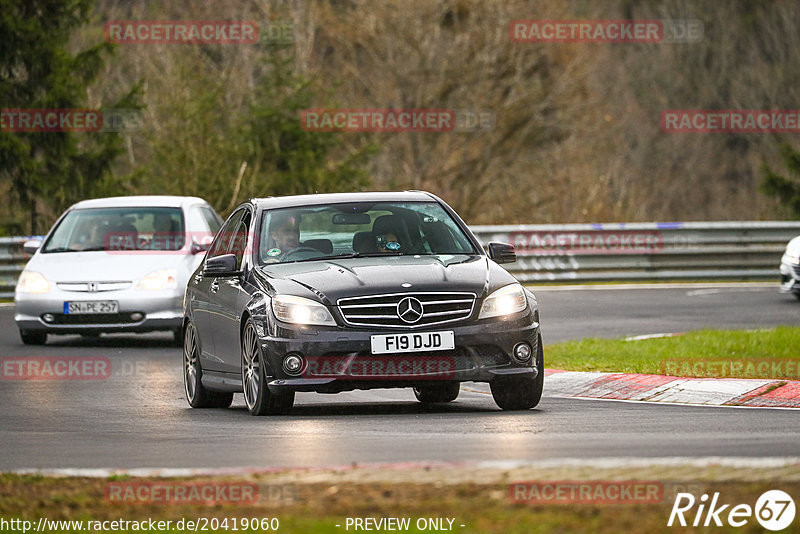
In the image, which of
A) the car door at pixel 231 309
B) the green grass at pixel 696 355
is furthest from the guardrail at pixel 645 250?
the car door at pixel 231 309

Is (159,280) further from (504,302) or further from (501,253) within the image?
(504,302)

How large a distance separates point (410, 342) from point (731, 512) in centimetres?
495

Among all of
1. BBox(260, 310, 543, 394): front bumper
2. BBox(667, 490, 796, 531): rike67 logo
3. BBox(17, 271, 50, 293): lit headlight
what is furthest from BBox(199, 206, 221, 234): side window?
BBox(667, 490, 796, 531): rike67 logo

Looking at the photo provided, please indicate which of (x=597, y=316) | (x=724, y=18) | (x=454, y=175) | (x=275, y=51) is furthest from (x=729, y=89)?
(x=597, y=316)

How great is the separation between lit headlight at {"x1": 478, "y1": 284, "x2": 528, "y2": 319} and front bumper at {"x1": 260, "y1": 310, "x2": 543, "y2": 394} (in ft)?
0.23

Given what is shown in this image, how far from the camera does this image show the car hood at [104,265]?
19.5 m

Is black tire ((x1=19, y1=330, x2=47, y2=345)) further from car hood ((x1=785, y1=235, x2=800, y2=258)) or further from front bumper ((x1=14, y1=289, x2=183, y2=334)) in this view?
car hood ((x1=785, y1=235, x2=800, y2=258))

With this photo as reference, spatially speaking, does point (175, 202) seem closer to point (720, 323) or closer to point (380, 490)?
point (720, 323)

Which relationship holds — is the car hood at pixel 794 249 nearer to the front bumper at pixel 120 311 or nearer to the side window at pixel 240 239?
the front bumper at pixel 120 311

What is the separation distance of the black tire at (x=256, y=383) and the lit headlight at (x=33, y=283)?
773 centimetres

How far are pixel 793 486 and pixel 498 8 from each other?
37571 millimetres

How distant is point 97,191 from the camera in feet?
114

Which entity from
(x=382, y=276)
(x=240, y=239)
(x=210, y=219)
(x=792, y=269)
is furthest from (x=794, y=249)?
(x=382, y=276)

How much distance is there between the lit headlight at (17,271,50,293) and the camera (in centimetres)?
1964
